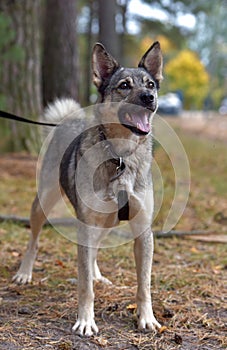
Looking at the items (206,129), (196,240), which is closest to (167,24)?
(206,129)

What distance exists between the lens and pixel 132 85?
3.73m

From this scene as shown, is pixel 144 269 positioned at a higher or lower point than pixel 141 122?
lower

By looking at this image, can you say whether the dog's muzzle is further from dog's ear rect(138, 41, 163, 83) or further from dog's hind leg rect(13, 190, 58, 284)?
dog's hind leg rect(13, 190, 58, 284)

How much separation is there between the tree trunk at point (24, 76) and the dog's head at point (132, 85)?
576 cm

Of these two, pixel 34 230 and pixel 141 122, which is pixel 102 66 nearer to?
pixel 141 122

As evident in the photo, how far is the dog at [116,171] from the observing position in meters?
3.65

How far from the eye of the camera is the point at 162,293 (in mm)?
4309

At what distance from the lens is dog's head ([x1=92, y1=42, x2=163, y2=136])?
11.9ft

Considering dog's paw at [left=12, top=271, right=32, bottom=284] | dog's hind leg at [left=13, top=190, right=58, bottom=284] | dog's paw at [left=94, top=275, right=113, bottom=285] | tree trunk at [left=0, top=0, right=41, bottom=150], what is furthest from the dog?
tree trunk at [left=0, top=0, right=41, bottom=150]

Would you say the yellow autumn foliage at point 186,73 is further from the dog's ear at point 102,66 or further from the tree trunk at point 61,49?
the dog's ear at point 102,66

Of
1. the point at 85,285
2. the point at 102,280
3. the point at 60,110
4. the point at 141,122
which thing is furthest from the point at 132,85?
the point at 102,280

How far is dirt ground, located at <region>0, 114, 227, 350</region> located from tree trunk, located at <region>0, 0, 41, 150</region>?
12.4ft

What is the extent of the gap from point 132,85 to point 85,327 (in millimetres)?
1718

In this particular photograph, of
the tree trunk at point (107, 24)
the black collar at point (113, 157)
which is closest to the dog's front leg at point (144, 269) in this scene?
the black collar at point (113, 157)
